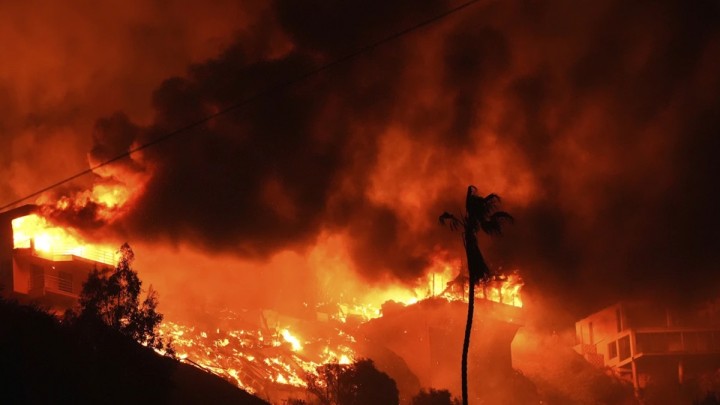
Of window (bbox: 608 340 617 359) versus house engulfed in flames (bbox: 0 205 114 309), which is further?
window (bbox: 608 340 617 359)

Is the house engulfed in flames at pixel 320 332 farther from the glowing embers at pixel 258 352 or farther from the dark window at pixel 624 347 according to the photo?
the dark window at pixel 624 347

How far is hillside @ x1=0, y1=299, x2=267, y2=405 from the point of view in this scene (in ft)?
109

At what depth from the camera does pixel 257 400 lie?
5644 centimetres

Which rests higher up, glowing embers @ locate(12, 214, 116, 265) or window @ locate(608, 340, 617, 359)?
glowing embers @ locate(12, 214, 116, 265)

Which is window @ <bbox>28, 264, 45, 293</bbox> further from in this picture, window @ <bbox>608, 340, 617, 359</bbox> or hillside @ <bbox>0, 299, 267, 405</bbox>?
window @ <bbox>608, 340, 617, 359</bbox>

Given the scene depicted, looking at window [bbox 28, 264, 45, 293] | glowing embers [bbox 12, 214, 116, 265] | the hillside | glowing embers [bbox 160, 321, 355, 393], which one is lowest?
the hillside

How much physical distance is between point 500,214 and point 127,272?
17616 mm

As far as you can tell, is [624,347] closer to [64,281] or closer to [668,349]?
[668,349]

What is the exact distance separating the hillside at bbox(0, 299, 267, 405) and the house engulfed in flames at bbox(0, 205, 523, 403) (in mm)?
34720

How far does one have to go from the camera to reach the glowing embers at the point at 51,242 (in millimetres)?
74438

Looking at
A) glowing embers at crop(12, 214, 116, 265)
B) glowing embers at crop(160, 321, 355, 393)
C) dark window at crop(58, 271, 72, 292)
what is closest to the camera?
dark window at crop(58, 271, 72, 292)

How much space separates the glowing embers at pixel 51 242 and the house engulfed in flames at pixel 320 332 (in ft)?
0.28

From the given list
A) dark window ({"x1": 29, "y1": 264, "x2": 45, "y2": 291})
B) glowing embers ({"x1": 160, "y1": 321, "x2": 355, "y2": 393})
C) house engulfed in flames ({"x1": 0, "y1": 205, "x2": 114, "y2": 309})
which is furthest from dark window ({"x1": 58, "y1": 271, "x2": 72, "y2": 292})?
glowing embers ({"x1": 160, "y1": 321, "x2": 355, "y2": 393})

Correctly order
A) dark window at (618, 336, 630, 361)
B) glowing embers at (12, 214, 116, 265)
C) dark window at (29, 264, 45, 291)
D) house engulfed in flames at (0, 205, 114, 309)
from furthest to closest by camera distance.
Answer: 1. dark window at (618, 336, 630, 361)
2. glowing embers at (12, 214, 116, 265)
3. dark window at (29, 264, 45, 291)
4. house engulfed in flames at (0, 205, 114, 309)
